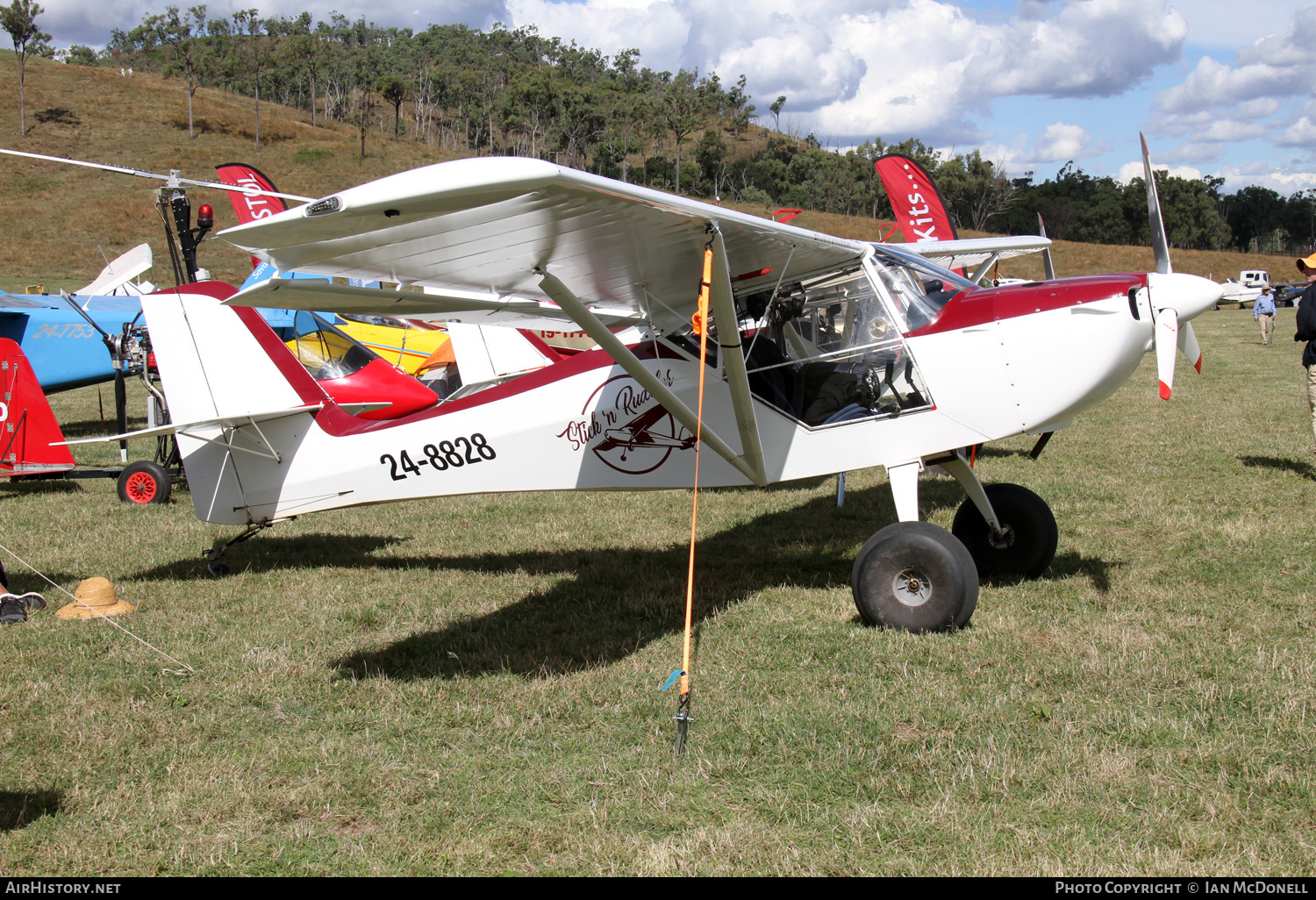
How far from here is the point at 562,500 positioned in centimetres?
981

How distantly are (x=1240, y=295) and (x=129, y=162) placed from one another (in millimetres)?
66000

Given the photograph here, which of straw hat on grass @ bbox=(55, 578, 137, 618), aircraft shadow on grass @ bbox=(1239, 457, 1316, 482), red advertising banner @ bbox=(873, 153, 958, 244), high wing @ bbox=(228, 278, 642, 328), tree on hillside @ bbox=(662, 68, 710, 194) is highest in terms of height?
tree on hillside @ bbox=(662, 68, 710, 194)

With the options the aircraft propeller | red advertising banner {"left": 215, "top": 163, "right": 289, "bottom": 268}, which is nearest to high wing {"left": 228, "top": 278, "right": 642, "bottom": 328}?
the aircraft propeller

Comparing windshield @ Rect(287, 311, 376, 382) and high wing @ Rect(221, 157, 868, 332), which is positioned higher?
windshield @ Rect(287, 311, 376, 382)

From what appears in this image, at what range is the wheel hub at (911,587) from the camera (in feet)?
16.8

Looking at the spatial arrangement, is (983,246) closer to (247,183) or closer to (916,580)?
(916,580)

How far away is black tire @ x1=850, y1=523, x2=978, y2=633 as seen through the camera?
498 cm

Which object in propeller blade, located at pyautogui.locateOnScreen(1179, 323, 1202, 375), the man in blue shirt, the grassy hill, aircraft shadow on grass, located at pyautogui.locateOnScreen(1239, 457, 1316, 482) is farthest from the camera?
the grassy hill

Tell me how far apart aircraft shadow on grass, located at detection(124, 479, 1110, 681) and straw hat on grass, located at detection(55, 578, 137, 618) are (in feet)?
3.18

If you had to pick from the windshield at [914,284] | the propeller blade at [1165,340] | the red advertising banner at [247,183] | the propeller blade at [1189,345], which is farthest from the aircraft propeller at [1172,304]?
the red advertising banner at [247,183]

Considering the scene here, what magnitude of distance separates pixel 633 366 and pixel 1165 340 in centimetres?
283

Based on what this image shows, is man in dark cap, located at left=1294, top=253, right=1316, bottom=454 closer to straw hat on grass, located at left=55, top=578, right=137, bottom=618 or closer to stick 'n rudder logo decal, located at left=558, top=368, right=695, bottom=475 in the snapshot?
stick 'n rudder logo decal, located at left=558, top=368, right=695, bottom=475
